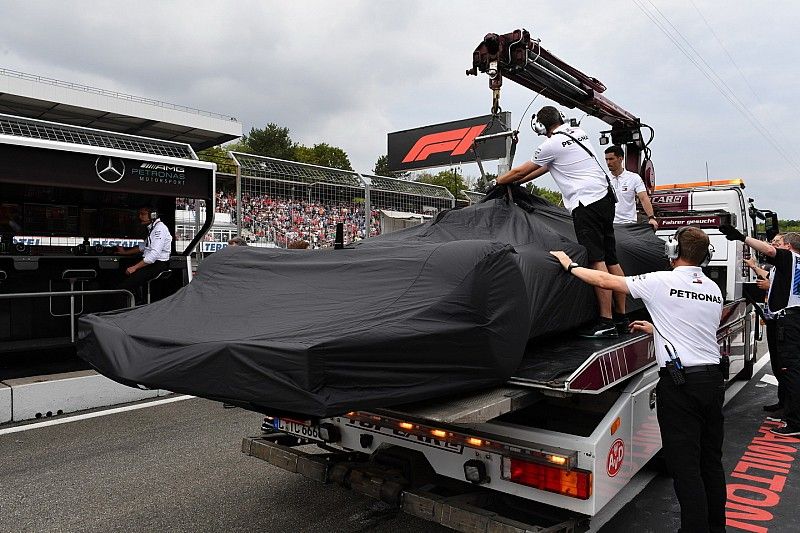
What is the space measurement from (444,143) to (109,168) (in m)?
17.4

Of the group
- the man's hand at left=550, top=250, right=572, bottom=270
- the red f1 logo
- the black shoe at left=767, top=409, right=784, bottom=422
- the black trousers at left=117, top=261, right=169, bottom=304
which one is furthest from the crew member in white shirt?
the red f1 logo

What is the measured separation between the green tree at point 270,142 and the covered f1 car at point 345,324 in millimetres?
68608

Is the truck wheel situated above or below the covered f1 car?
below

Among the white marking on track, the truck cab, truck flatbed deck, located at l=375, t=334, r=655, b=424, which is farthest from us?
the truck cab

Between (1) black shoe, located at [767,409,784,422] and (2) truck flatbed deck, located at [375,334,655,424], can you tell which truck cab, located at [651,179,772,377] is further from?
(2) truck flatbed deck, located at [375,334,655,424]

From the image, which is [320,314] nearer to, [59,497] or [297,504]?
[297,504]

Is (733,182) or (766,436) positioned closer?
(766,436)

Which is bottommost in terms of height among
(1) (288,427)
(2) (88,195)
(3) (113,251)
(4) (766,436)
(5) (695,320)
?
(4) (766,436)

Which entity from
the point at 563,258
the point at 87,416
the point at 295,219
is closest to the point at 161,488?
the point at 87,416

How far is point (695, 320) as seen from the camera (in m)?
3.43

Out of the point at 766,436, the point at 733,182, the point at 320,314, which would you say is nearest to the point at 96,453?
the point at 320,314

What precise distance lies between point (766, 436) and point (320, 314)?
17.2ft

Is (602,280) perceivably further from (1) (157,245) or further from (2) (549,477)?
(1) (157,245)

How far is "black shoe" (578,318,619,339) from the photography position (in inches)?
155
